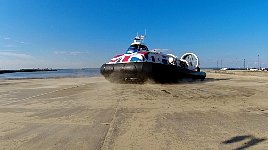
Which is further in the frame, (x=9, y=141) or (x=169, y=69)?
(x=169, y=69)

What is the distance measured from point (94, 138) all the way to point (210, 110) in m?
3.38

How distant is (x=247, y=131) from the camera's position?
3.91 meters

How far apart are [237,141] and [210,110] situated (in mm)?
2542

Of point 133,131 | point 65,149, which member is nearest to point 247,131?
point 133,131

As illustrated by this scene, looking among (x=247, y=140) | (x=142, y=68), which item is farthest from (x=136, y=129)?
(x=142, y=68)

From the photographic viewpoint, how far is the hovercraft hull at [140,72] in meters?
14.5

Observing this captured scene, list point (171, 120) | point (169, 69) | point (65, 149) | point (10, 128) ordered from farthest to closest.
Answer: point (169, 69) < point (171, 120) < point (10, 128) < point (65, 149)

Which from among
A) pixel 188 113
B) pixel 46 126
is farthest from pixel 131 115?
pixel 46 126

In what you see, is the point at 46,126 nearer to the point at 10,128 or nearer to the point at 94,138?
the point at 10,128

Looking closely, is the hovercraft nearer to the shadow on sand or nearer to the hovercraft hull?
the hovercraft hull

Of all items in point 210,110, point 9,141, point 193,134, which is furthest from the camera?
point 210,110

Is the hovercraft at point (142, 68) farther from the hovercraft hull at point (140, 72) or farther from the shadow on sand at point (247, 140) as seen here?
the shadow on sand at point (247, 140)

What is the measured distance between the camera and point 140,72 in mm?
14562

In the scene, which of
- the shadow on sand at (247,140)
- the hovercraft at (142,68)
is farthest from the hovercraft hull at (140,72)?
the shadow on sand at (247,140)
